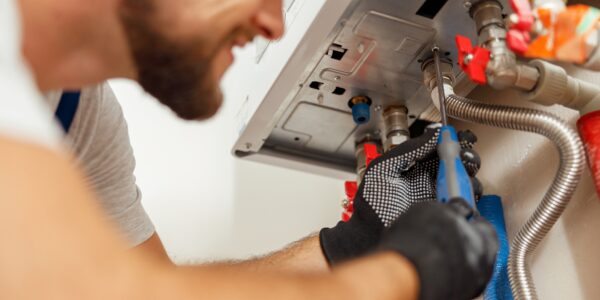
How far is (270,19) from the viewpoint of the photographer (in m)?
0.78

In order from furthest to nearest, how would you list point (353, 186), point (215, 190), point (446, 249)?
point (215, 190), point (353, 186), point (446, 249)

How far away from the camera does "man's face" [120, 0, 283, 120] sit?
0.70 meters

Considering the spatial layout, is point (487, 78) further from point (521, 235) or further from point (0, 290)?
point (0, 290)

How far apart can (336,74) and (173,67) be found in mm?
319

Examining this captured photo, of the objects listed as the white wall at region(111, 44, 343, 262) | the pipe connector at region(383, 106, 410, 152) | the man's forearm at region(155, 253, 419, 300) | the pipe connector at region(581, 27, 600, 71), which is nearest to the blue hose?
the pipe connector at region(383, 106, 410, 152)

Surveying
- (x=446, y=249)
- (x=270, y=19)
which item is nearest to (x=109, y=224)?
(x=446, y=249)

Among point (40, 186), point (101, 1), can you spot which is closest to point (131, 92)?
point (101, 1)

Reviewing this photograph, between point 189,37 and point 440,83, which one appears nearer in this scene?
point 189,37

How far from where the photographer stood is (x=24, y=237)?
41 centimetres

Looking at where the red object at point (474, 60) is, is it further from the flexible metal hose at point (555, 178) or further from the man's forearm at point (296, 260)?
the man's forearm at point (296, 260)

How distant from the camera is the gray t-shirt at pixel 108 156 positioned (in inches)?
35.6

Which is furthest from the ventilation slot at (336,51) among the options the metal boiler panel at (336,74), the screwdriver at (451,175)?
the screwdriver at (451,175)

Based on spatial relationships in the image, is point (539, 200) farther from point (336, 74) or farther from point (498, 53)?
point (336, 74)

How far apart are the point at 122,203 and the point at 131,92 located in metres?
0.47
